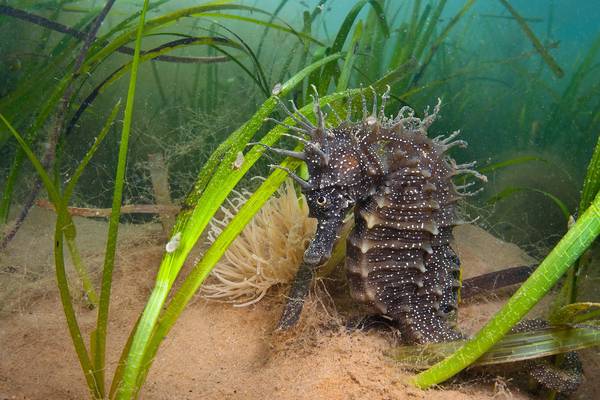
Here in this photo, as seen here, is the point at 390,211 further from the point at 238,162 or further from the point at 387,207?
the point at 238,162

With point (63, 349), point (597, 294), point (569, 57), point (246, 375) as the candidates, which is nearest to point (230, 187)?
point (246, 375)

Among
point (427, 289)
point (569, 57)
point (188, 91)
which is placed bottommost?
point (427, 289)

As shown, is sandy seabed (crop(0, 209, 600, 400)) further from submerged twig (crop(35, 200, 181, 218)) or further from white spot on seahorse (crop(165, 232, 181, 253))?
white spot on seahorse (crop(165, 232, 181, 253))

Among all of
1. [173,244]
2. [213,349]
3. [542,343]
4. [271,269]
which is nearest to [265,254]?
[271,269]

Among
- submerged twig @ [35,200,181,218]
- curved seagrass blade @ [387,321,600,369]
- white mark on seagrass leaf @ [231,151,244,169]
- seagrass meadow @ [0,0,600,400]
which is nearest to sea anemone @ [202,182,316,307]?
seagrass meadow @ [0,0,600,400]

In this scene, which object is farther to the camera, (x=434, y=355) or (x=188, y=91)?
(x=188, y=91)

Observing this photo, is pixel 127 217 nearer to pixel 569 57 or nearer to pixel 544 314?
pixel 544 314
